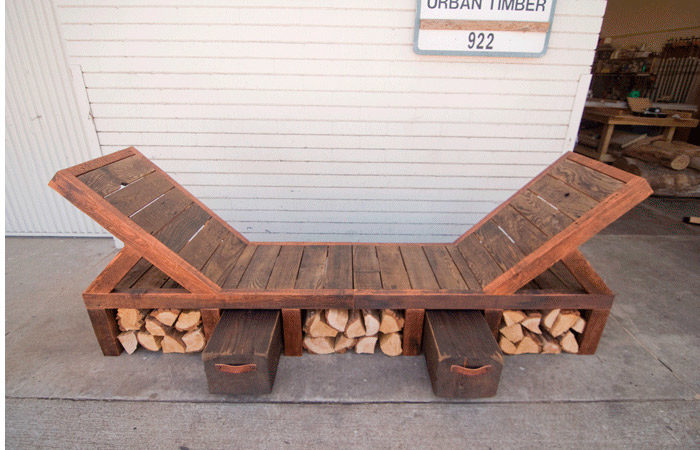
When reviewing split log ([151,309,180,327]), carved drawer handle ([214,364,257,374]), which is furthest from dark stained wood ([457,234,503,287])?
split log ([151,309,180,327])

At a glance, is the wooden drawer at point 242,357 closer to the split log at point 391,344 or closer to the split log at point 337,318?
the split log at point 337,318

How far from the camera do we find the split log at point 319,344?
7.73ft

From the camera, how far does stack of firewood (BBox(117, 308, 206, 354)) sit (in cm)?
229

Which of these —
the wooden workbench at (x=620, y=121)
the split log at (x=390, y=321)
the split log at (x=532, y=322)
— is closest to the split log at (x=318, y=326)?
the split log at (x=390, y=321)

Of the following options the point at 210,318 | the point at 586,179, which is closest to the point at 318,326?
the point at 210,318

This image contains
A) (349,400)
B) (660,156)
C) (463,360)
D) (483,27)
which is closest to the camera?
(463,360)

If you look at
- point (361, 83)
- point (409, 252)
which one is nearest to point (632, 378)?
point (409, 252)

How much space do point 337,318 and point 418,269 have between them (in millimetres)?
639

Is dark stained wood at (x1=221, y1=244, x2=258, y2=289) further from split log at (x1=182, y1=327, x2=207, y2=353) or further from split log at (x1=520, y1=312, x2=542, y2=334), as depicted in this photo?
split log at (x1=520, y1=312, x2=542, y2=334)

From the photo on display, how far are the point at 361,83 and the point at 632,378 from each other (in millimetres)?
2946

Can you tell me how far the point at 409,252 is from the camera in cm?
274

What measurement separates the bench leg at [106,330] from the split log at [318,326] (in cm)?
121

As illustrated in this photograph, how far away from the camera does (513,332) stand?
2.34 m

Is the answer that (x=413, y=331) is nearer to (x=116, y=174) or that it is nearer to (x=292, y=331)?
(x=292, y=331)
